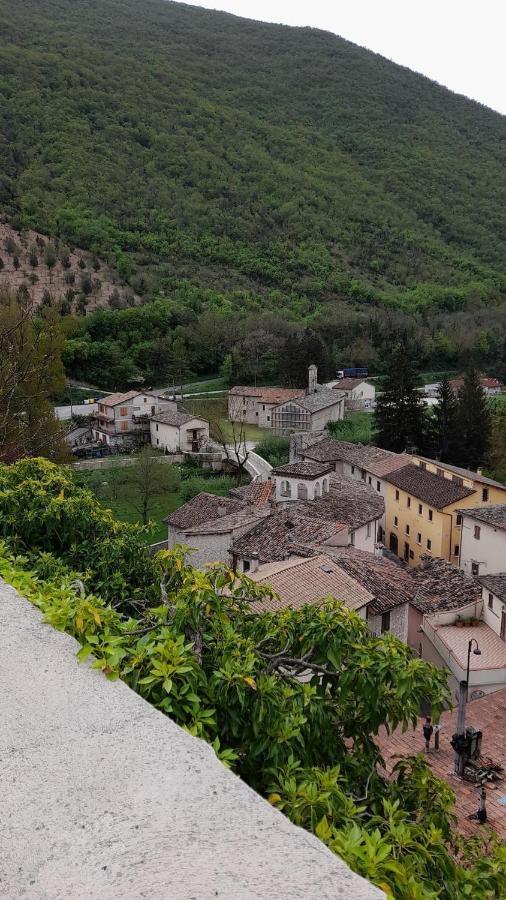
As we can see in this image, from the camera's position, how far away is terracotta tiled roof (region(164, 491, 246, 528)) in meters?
25.6

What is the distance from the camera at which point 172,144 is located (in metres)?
103

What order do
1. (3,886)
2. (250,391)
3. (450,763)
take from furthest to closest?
1. (250,391)
2. (450,763)
3. (3,886)

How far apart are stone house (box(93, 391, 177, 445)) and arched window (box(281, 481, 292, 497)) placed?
19.6m

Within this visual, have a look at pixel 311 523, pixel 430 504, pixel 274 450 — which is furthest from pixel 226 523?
pixel 274 450

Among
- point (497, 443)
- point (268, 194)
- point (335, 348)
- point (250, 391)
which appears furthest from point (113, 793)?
point (268, 194)

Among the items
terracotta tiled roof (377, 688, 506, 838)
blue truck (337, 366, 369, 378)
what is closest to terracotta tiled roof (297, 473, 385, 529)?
terracotta tiled roof (377, 688, 506, 838)

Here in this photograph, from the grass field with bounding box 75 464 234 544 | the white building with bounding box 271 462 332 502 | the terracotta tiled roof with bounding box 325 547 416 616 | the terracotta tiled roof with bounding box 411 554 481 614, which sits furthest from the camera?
the grass field with bounding box 75 464 234 544

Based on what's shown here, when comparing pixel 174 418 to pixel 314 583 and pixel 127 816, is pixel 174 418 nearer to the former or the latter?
pixel 314 583

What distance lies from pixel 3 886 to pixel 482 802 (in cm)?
1021

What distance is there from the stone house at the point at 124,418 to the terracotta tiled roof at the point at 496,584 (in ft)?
97.6

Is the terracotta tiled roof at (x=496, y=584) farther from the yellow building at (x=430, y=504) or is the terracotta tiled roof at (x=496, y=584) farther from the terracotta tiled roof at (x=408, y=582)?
the yellow building at (x=430, y=504)

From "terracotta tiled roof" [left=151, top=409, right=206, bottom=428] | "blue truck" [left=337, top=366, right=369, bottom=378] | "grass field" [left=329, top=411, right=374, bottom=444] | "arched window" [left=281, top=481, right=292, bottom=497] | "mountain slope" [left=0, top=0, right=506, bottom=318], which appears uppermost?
"mountain slope" [left=0, top=0, right=506, bottom=318]

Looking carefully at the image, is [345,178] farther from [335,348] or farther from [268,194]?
[335,348]

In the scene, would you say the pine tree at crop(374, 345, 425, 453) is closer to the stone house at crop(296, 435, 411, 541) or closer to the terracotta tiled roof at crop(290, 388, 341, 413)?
the stone house at crop(296, 435, 411, 541)
